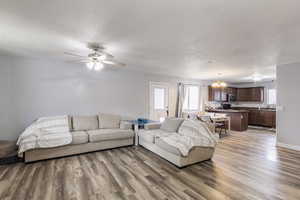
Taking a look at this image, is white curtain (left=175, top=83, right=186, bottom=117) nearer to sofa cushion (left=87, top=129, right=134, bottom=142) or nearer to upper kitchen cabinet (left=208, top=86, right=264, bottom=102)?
upper kitchen cabinet (left=208, top=86, right=264, bottom=102)

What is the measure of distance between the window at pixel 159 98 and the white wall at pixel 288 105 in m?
3.87

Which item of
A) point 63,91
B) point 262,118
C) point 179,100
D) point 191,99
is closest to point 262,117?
point 262,118

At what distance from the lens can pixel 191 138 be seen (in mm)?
3285

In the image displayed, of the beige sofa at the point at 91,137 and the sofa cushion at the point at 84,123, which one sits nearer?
the beige sofa at the point at 91,137

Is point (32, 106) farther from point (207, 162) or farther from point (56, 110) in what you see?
point (207, 162)

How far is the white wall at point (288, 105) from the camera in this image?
13.7ft

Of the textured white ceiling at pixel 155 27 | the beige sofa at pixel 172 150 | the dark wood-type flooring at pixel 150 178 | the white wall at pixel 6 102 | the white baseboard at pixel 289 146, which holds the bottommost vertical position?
the dark wood-type flooring at pixel 150 178

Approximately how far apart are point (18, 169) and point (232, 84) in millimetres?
9906

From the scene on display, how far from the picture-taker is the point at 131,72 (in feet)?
18.6

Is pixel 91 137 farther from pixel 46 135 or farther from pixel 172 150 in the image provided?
pixel 172 150

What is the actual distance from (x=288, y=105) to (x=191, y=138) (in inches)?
129

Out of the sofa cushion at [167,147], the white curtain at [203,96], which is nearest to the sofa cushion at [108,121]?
the sofa cushion at [167,147]

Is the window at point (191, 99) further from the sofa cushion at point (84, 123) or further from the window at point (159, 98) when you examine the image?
the sofa cushion at point (84, 123)

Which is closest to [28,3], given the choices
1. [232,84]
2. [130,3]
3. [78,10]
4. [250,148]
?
[78,10]
